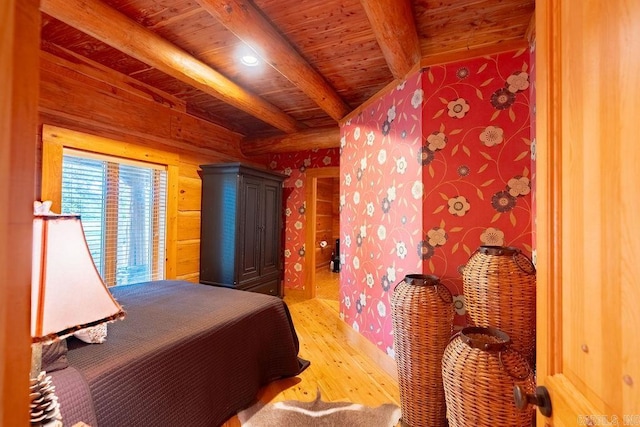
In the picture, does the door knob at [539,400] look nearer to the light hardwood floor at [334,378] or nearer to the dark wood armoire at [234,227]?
the light hardwood floor at [334,378]

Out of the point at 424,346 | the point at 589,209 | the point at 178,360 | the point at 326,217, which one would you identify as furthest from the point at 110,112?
the point at 326,217

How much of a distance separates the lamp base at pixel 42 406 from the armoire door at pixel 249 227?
250 cm

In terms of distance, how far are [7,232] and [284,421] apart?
5.77ft

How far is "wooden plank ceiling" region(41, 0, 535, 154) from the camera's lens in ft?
5.08

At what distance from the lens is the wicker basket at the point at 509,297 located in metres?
1.33

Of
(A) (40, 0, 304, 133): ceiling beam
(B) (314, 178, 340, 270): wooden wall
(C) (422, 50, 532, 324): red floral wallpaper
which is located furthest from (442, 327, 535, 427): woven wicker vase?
(B) (314, 178, 340, 270): wooden wall

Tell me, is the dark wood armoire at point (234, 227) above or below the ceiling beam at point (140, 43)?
below

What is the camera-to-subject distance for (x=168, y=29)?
6.05ft

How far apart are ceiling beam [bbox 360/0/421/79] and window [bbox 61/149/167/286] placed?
2.48m

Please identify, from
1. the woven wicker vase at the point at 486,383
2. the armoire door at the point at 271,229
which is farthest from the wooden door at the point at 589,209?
the armoire door at the point at 271,229

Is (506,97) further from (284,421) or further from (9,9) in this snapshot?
(284,421)

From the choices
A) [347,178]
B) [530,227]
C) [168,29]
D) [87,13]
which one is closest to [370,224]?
[347,178]

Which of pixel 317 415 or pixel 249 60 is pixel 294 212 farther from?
pixel 317 415

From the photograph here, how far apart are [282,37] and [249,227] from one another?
6.94 ft
